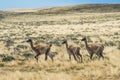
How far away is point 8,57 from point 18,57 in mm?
805

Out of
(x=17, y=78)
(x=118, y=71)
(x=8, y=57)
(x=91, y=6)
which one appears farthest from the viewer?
(x=91, y=6)

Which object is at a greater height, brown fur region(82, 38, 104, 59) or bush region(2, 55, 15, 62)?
brown fur region(82, 38, 104, 59)

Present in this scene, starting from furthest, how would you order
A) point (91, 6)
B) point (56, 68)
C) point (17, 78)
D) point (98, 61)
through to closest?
point (91, 6), point (98, 61), point (56, 68), point (17, 78)

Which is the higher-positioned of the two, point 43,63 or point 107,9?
point 43,63

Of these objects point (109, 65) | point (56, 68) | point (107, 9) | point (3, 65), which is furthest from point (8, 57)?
point (107, 9)

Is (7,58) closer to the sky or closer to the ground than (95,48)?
closer to the ground

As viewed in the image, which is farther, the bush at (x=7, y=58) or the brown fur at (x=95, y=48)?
the bush at (x=7, y=58)

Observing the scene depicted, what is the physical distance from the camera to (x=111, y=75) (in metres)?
14.2

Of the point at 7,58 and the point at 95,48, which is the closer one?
the point at 95,48

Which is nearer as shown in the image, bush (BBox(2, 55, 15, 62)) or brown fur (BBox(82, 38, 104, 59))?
brown fur (BBox(82, 38, 104, 59))

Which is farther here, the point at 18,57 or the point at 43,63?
the point at 18,57

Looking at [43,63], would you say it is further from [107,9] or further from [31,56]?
[107,9]

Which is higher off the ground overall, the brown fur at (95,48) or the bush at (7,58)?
the brown fur at (95,48)

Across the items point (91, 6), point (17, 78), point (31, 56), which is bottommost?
point (91, 6)
